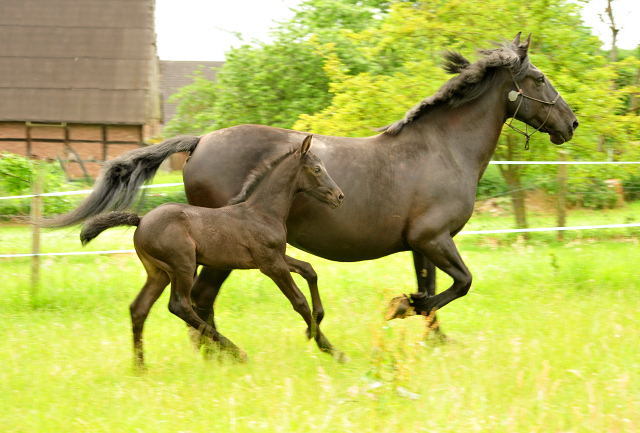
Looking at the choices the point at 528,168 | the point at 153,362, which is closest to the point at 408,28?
the point at 528,168

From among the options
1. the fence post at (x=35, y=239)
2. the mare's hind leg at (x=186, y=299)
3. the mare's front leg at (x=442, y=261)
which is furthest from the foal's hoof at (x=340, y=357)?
the fence post at (x=35, y=239)

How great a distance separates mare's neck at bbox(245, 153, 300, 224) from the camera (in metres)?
4.57

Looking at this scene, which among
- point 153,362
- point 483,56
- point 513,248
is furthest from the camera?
point 513,248

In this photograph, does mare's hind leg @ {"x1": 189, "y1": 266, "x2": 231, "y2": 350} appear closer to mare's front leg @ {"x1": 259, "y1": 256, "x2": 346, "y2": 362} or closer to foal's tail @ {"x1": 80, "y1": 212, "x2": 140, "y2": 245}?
mare's front leg @ {"x1": 259, "y1": 256, "x2": 346, "y2": 362}

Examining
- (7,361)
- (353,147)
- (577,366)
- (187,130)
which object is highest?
(353,147)

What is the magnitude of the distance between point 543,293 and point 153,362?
13.1 ft

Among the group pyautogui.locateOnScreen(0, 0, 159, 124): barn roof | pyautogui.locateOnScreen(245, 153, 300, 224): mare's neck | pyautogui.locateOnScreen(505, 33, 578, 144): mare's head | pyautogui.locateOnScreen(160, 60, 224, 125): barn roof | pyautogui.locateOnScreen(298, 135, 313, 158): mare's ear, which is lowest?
pyautogui.locateOnScreen(160, 60, 224, 125): barn roof

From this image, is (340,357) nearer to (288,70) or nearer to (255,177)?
(255,177)

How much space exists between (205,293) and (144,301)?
1.90ft

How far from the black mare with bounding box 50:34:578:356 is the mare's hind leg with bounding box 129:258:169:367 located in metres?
0.50

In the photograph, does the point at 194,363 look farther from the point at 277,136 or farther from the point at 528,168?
the point at 528,168

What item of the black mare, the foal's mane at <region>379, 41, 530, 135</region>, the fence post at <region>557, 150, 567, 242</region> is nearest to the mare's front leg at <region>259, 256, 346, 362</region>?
the black mare

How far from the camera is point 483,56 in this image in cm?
552

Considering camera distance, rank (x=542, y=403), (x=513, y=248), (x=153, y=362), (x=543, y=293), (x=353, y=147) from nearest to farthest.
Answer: (x=542, y=403)
(x=153, y=362)
(x=353, y=147)
(x=543, y=293)
(x=513, y=248)
